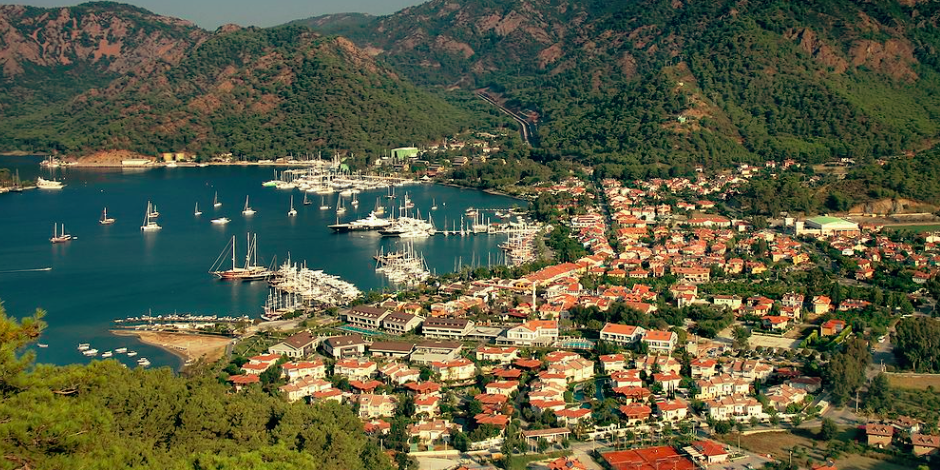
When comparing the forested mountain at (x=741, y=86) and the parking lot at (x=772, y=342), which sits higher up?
the forested mountain at (x=741, y=86)

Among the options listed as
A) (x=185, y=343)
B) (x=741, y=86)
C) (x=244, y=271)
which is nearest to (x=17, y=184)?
(x=244, y=271)

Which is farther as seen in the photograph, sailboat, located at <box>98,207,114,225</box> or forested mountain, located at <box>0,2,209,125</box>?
A: forested mountain, located at <box>0,2,209,125</box>

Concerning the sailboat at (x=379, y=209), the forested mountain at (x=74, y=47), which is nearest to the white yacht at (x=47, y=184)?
the sailboat at (x=379, y=209)

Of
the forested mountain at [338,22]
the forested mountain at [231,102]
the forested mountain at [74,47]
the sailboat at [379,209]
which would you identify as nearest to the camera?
the sailboat at [379,209]

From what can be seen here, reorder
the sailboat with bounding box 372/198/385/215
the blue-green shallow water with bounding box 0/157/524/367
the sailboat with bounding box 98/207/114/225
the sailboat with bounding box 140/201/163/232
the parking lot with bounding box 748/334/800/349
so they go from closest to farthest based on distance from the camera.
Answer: the parking lot with bounding box 748/334/800/349, the blue-green shallow water with bounding box 0/157/524/367, the sailboat with bounding box 140/201/163/232, the sailboat with bounding box 98/207/114/225, the sailboat with bounding box 372/198/385/215

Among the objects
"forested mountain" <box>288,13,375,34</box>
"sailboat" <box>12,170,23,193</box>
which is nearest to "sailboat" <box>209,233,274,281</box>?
"sailboat" <box>12,170,23,193</box>

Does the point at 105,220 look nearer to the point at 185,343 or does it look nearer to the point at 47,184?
the point at 47,184

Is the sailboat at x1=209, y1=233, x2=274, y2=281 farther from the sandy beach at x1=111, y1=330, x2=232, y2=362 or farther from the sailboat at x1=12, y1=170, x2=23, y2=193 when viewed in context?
the sailboat at x1=12, y1=170, x2=23, y2=193

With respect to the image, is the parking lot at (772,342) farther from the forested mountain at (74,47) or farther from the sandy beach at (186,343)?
the forested mountain at (74,47)
